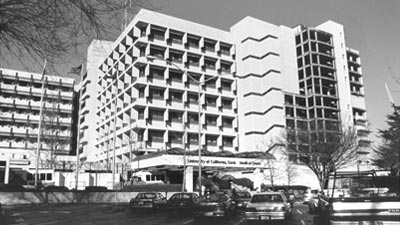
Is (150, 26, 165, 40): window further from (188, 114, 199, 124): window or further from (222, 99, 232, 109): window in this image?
(222, 99, 232, 109): window

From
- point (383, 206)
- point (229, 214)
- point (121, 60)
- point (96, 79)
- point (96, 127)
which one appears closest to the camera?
point (383, 206)

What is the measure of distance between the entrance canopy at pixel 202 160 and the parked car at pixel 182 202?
2046 cm

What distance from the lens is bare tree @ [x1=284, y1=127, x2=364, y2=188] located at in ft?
154

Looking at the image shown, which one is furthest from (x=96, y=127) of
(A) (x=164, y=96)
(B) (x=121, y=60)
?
(A) (x=164, y=96)

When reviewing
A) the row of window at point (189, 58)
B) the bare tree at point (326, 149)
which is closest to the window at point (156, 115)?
the row of window at point (189, 58)

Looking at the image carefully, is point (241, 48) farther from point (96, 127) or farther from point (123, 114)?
point (96, 127)

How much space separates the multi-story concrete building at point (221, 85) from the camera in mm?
68000

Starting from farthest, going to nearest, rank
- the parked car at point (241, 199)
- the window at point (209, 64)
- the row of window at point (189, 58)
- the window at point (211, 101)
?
1. the window at point (209, 64)
2. the window at point (211, 101)
3. the row of window at point (189, 58)
4. the parked car at point (241, 199)

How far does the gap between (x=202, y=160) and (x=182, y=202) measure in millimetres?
27627

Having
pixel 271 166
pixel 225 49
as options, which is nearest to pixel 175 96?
pixel 225 49

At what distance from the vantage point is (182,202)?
25672 millimetres

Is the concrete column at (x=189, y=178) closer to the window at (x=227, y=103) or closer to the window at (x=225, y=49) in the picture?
the window at (x=227, y=103)

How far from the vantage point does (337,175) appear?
12445 millimetres

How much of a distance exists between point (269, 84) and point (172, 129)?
21.5 m
